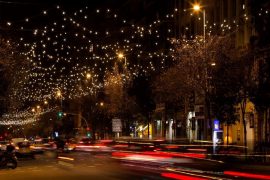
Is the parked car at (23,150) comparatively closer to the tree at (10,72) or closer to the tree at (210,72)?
the tree at (10,72)

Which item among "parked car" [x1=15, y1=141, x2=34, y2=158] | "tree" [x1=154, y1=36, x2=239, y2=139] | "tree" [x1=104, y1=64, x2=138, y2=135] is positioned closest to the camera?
"tree" [x1=154, y1=36, x2=239, y2=139]

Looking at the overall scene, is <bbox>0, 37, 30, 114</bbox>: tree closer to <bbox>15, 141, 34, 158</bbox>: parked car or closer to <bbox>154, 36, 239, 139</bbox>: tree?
<bbox>15, 141, 34, 158</bbox>: parked car

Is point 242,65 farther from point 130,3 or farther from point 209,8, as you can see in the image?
point 130,3

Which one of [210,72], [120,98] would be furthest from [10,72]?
[120,98]

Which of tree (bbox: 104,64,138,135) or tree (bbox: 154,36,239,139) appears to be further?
tree (bbox: 104,64,138,135)

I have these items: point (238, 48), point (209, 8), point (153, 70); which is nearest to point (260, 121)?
point (238, 48)

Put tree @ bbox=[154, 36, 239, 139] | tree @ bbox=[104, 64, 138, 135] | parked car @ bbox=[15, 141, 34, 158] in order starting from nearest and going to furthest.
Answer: tree @ bbox=[154, 36, 239, 139], parked car @ bbox=[15, 141, 34, 158], tree @ bbox=[104, 64, 138, 135]

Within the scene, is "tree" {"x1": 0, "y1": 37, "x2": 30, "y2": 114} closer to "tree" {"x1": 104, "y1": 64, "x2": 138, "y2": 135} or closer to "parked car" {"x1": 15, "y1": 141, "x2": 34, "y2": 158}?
"parked car" {"x1": 15, "y1": 141, "x2": 34, "y2": 158}

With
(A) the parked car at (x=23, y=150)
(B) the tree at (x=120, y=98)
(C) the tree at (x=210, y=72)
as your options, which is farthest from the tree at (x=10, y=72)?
(B) the tree at (x=120, y=98)

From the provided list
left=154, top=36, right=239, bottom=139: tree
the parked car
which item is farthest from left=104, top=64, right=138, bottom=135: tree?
the parked car

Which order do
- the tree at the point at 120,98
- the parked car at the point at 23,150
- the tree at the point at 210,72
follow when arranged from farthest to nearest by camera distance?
1. the tree at the point at 120,98
2. the parked car at the point at 23,150
3. the tree at the point at 210,72

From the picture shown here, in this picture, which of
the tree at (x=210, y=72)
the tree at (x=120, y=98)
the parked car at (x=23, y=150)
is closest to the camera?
the tree at (x=210, y=72)

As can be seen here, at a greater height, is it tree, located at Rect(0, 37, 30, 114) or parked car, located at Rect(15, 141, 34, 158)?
tree, located at Rect(0, 37, 30, 114)

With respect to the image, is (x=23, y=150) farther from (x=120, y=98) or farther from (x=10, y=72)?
(x=120, y=98)
